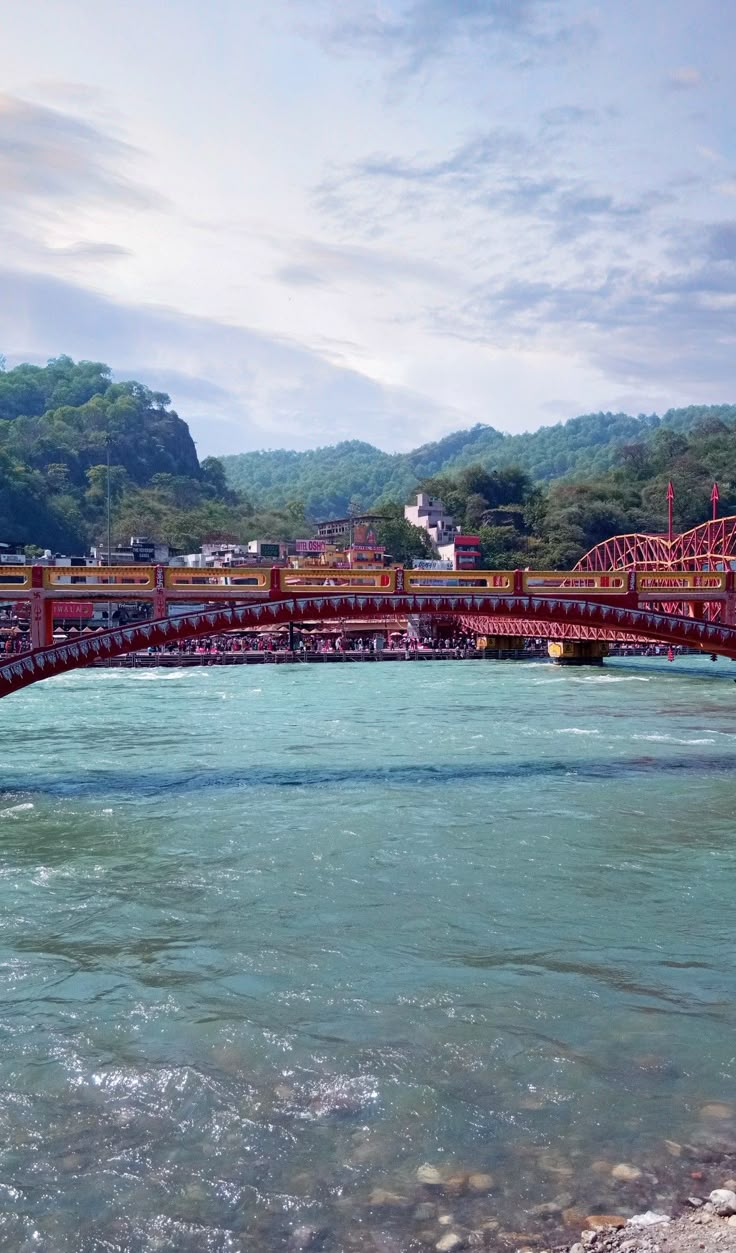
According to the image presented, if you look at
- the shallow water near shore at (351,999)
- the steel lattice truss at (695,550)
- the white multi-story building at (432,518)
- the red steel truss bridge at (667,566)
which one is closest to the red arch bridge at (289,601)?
the shallow water near shore at (351,999)

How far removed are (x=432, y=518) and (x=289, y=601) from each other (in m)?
111

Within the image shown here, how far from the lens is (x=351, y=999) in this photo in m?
14.0

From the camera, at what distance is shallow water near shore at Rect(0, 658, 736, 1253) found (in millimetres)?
9875

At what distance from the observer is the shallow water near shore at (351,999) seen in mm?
9875

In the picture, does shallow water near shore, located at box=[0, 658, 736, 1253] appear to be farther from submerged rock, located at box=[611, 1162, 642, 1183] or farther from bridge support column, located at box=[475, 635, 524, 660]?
bridge support column, located at box=[475, 635, 524, 660]

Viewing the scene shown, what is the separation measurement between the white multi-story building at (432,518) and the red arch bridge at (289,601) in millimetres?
99663

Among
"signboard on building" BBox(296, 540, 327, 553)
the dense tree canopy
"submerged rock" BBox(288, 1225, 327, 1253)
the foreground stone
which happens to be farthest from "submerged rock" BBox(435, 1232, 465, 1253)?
the dense tree canopy

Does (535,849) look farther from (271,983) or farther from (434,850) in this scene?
(271,983)

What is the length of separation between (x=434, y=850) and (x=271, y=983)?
764 centimetres

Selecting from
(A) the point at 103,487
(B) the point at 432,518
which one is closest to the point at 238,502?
(A) the point at 103,487

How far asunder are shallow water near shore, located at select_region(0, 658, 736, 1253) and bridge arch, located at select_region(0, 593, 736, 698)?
3491 millimetres

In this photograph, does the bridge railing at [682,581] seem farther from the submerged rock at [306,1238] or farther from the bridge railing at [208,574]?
the submerged rock at [306,1238]

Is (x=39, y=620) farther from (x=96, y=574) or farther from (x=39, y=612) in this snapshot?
(x=96, y=574)

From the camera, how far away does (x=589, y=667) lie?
79938mm
